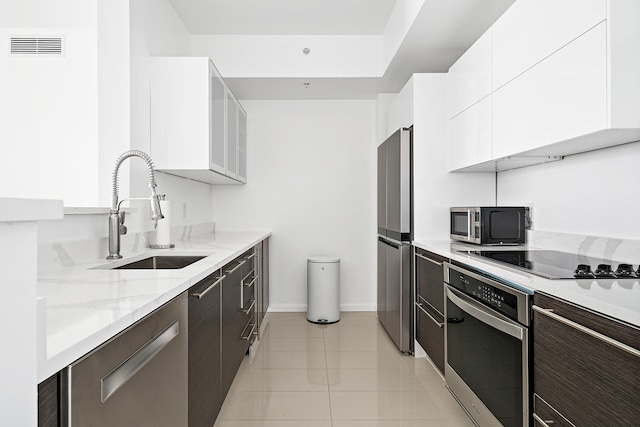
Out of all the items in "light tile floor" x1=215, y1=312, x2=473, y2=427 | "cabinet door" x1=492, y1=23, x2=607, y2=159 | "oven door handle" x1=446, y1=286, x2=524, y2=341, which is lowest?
"light tile floor" x1=215, y1=312, x2=473, y2=427

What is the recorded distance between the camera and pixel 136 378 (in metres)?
0.99

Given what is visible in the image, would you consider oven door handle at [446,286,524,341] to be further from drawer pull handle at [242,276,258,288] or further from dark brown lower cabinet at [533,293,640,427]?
drawer pull handle at [242,276,258,288]

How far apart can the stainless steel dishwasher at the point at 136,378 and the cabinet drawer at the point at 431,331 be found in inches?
61.4

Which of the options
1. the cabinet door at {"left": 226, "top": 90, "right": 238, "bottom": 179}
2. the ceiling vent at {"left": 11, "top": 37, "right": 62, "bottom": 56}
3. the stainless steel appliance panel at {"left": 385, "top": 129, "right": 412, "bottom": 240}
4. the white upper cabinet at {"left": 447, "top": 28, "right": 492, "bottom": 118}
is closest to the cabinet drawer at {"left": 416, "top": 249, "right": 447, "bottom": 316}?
the stainless steel appliance panel at {"left": 385, "top": 129, "right": 412, "bottom": 240}

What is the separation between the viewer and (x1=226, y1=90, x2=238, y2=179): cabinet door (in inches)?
129

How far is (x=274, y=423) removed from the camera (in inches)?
82.0

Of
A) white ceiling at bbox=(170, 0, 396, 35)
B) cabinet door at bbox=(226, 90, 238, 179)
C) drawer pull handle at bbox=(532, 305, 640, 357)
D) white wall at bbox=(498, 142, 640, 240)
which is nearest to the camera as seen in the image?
drawer pull handle at bbox=(532, 305, 640, 357)

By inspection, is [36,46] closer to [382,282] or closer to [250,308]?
[250,308]

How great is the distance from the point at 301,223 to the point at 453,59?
2.19 meters

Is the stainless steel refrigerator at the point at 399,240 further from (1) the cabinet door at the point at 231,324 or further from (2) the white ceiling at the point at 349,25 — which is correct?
(1) the cabinet door at the point at 231,324

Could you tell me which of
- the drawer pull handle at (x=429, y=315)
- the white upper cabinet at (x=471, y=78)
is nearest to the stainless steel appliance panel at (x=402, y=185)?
the white upper cabinet at (x=471, y=78)

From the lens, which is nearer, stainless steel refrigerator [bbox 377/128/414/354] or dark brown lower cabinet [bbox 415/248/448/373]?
dark brown lower cabinet [bbox 415/248/448/373]

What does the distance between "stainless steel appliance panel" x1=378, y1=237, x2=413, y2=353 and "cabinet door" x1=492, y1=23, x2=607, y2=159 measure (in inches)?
45.6

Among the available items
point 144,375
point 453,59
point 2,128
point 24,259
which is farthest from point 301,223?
point 24,259
